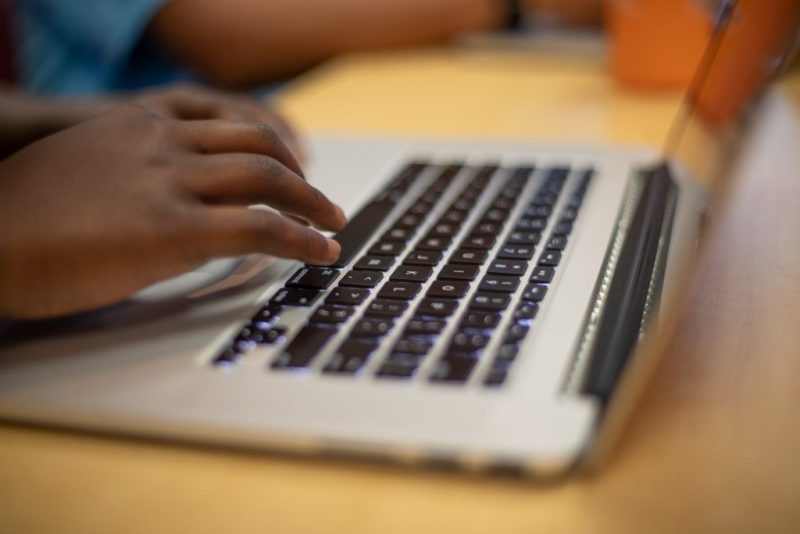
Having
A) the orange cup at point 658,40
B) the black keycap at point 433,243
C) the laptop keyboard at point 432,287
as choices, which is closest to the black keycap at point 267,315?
the laptop keyboard at point 432,287

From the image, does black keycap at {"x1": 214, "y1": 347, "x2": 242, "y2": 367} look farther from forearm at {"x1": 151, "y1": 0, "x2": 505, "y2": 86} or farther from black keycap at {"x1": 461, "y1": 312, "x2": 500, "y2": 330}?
forearm at {"x1": 151, "y1": 0, "x2": 505, "y2": 86}

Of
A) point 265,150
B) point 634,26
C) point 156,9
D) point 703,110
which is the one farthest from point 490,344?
point 156,9

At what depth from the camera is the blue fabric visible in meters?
0.97

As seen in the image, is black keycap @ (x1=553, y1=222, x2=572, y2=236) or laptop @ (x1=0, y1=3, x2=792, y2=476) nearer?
laptop @ (x1=0, y1=3, x2=792, y2=476)

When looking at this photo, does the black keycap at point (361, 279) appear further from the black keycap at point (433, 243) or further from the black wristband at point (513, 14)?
the black wristband at point (513, 14)

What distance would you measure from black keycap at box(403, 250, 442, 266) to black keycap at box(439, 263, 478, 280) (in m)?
0.01

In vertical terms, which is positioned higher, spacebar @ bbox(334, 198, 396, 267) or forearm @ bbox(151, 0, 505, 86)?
forearm @ bbox(151, 0, 505, 86)

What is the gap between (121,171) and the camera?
374 millimetres

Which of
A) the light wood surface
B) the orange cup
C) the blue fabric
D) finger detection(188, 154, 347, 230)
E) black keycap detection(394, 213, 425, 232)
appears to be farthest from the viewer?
the blue fabric

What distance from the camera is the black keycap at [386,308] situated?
356 millimetres

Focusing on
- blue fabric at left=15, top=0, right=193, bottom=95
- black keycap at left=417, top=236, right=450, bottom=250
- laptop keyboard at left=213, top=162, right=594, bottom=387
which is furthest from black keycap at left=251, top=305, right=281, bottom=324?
blue fabric at left=15, top=0, right=193, bottom=95

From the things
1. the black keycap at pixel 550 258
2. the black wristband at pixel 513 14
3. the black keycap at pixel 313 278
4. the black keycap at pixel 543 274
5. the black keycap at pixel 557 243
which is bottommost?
the black keycap at pixel 313 278

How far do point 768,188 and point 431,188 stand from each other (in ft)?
0.73

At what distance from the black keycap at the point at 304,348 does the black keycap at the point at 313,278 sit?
0.05 meters
